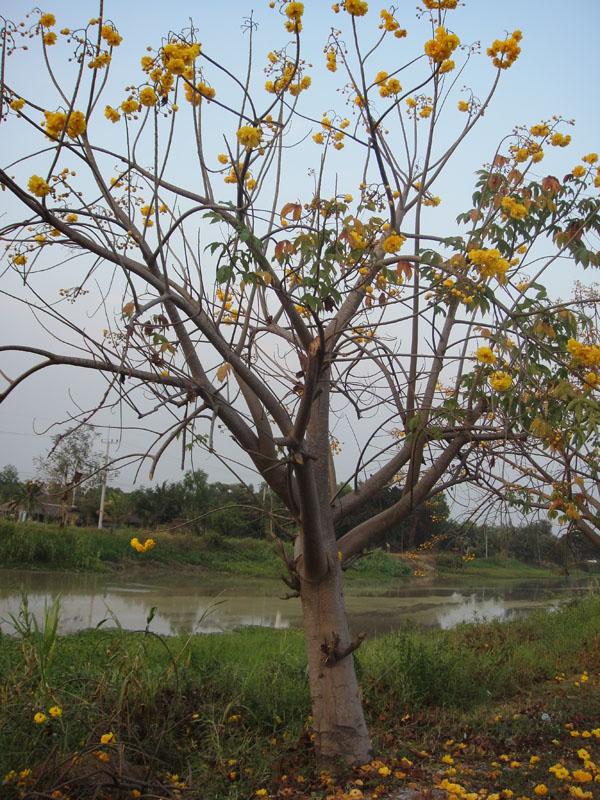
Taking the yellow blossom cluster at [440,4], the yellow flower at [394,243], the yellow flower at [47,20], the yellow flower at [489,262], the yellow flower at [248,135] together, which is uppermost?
the yellow blossom cluster at [440,4]

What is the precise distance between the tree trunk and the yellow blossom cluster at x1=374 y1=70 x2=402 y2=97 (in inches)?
104

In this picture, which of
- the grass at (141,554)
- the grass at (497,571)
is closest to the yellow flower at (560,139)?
the grass at (141,554)

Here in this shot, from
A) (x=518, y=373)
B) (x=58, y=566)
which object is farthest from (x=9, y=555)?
(x=518, y=373)

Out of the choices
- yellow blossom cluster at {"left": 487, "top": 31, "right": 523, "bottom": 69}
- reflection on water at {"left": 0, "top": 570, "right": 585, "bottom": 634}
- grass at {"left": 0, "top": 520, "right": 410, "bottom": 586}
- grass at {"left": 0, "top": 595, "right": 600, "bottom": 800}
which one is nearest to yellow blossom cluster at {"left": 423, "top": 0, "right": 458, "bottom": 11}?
yellow blossom cluster at {"left": 487, "top": 31, "right": 523, "bottom": 69}

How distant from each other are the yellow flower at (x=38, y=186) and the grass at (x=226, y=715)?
226 centimetres

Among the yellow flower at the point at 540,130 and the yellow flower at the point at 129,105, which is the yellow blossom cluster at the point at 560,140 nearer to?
the yellow flower at the point at 540,130

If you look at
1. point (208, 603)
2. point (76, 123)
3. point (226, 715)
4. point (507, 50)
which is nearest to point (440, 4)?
point (507, 50)

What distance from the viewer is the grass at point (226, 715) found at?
3262 mm

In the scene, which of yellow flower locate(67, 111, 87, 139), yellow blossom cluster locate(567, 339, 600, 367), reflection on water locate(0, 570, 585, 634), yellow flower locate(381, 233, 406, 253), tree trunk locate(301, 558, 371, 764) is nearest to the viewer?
yellow blossom cluster locate(567, 339, 600, 367)

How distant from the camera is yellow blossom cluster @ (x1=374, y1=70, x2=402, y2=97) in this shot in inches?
156

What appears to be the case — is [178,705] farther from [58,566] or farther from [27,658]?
[58,566]

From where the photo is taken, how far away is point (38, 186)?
2830 millimetres

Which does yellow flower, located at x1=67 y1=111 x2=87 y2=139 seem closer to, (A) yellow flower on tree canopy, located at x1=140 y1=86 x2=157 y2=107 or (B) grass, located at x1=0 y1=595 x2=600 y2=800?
(A) yellow flower on tree canopy, located at x1=140 y1=86 x2=157 y2=107

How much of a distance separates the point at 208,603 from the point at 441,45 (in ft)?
44.2
